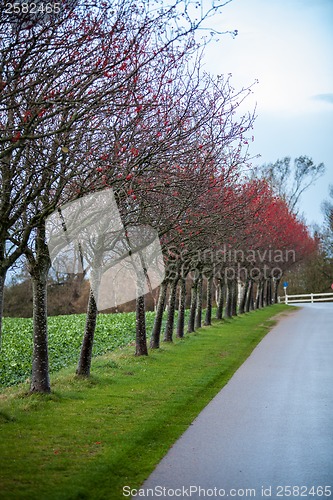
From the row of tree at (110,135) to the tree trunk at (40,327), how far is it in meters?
0.02

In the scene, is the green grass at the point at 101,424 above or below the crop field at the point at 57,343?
below

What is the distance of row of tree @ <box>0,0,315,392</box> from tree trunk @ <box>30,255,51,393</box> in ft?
0.06

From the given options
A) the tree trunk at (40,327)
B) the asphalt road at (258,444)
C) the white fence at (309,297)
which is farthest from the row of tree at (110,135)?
the white fence at (309,297)

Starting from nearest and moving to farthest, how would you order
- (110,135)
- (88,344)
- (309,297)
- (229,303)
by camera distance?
(110,135) → (88,344) → (229,303) → (309,297)

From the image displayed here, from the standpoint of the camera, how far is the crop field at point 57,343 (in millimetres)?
19625

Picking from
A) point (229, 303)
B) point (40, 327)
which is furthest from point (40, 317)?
point (229, 303)

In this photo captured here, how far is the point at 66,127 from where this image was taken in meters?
8.81

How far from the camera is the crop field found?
64.4ft

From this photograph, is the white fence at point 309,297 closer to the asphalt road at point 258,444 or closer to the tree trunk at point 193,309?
the tree trunk at point 193,309

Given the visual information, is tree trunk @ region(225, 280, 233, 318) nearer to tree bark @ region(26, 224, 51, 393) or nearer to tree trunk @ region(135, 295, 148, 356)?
tree trunk @ region(135, 295, 148, 356)

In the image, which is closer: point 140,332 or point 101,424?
point 101,424

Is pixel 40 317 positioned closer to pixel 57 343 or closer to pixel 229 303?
→ pixel 57 343

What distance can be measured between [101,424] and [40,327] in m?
3.17

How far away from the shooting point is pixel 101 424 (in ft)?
36.3
